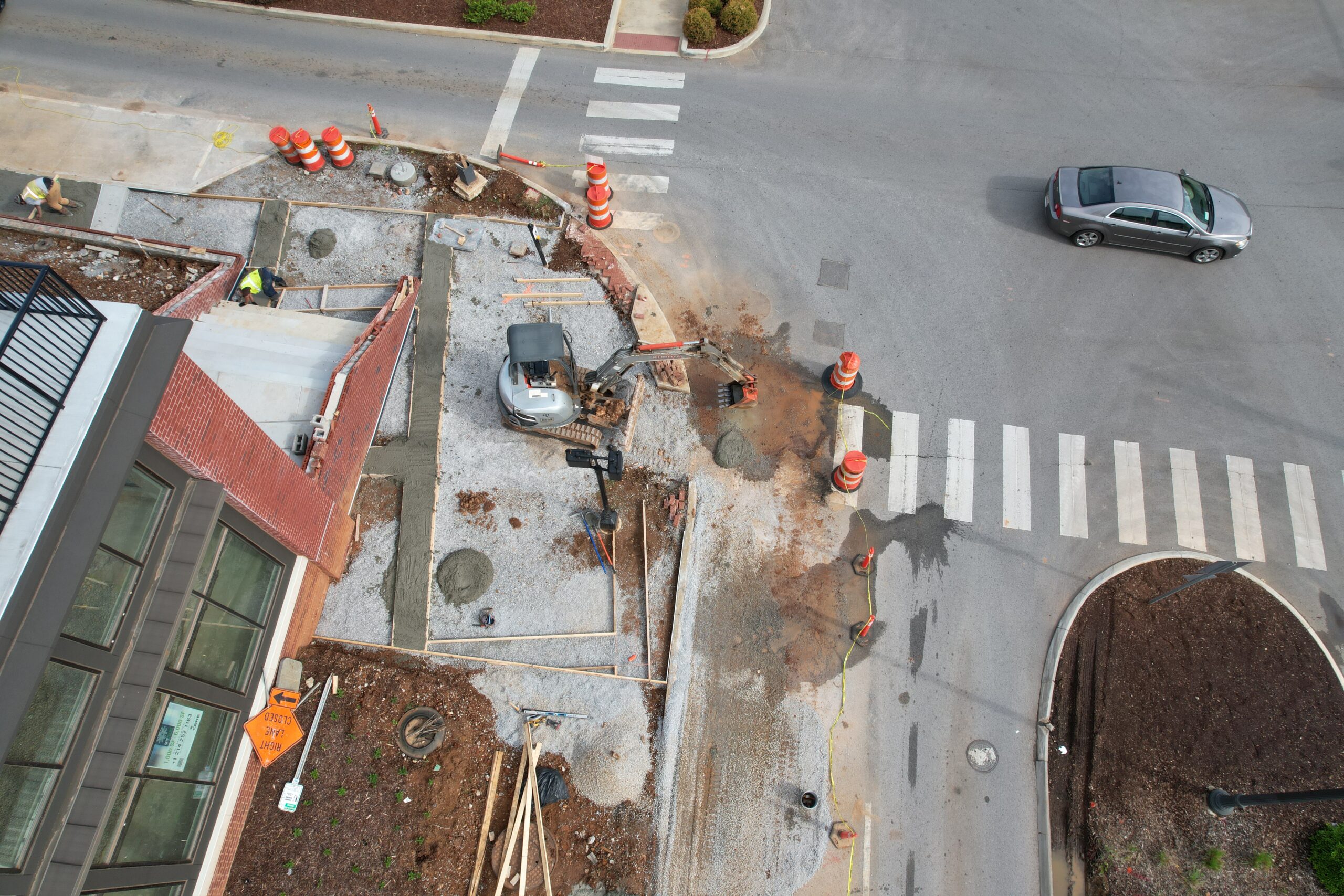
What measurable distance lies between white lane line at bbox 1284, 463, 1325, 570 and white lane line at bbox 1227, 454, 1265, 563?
0.72m

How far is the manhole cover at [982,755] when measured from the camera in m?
13.8

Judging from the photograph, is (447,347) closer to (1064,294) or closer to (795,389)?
(795,389)

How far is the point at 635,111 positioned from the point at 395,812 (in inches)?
709

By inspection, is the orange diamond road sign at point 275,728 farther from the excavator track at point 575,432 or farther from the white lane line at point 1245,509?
the white lane line at point 1245,509

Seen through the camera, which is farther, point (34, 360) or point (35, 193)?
point (35, 193)

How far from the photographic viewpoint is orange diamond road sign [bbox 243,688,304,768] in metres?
12.5

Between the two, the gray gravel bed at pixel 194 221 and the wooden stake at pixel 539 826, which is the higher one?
the gray gravel bed at pixel 194 221

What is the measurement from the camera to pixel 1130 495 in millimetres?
15789

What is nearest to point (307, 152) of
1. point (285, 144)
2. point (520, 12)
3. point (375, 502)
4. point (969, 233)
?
point (285, 144)

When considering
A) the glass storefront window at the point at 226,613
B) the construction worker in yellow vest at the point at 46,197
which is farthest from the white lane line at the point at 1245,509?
the construction worker in yellow vest at the point at 46,197

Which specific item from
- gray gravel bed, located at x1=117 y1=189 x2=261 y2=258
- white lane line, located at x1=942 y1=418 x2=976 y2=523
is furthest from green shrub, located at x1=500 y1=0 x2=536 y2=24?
white lane line, located at x1=942 y1=418 x2=976 y2=523

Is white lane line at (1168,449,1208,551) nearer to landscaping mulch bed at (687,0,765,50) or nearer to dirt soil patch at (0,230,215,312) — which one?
landscaping mulch bed at (687,0,765,50)

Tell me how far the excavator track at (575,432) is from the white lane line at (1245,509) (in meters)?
14.2

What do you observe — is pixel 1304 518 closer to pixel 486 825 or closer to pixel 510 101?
pixel 486 825
